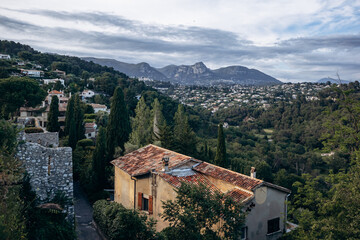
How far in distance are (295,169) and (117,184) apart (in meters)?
38.6

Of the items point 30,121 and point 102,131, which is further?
point 30,121

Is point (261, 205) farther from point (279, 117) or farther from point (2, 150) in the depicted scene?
point (279, 117)

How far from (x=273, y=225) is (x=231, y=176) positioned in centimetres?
303

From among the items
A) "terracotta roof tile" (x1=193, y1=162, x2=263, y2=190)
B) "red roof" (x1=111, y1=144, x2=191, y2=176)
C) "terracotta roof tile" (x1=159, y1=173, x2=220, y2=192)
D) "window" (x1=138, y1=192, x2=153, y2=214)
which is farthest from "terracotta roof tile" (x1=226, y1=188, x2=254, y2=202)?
"window" (x1=138, y1=192, x2=153, y2=214)

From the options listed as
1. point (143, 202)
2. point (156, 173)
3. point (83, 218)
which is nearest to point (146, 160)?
point (143, 202)

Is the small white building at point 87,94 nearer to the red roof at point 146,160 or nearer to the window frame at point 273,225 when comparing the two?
the red roof at point 146,160

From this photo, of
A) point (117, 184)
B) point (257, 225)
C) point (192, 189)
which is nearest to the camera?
point (192, 189)

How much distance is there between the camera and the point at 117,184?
18656mm

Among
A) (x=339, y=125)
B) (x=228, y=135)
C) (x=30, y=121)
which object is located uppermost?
(x=339, y=125)

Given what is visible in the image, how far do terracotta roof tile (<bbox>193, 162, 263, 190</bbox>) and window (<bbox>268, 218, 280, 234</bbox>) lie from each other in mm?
2146

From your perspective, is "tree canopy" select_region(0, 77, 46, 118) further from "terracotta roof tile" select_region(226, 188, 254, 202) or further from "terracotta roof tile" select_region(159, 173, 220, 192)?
"terracotta roof tile" select_region(226, 188, 254, 202)

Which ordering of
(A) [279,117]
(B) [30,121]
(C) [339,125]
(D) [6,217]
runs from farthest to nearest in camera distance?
1. (A) [279,117]
2. (B) [30,121]
3. (C) [339,125]
4. (D) [6,217]

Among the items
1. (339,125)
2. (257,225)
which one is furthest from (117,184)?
(339,125)

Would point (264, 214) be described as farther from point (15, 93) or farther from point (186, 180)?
point (15, 93)
